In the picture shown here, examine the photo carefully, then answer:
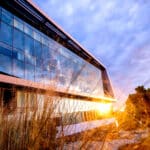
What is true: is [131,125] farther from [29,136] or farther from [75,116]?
[29,136]

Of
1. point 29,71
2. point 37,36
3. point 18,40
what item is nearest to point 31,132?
point 18,40

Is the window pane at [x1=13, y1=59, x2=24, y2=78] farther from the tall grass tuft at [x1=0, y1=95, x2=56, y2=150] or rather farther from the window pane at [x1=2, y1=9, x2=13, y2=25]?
the tall grass tuft at [x1=0, y1=95, x2=56, y2=150]

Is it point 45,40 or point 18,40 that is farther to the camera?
point 45,40

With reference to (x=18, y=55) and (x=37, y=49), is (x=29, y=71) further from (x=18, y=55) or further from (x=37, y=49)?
(x=37, y=49)

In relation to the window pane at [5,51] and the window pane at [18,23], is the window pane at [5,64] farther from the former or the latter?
the window pane at [18,23]

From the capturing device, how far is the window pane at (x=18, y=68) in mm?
13288

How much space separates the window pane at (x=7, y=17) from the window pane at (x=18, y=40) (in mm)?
597

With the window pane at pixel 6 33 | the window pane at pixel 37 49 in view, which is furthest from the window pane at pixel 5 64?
the window pane at pixel 37 49

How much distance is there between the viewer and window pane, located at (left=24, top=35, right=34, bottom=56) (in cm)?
1462

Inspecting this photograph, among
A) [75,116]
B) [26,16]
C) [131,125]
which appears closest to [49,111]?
[75,116]

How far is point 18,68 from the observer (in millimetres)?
13594

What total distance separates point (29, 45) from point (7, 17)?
2191 mm

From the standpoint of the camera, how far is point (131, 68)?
10.8 ft

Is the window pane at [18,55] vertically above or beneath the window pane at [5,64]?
above
